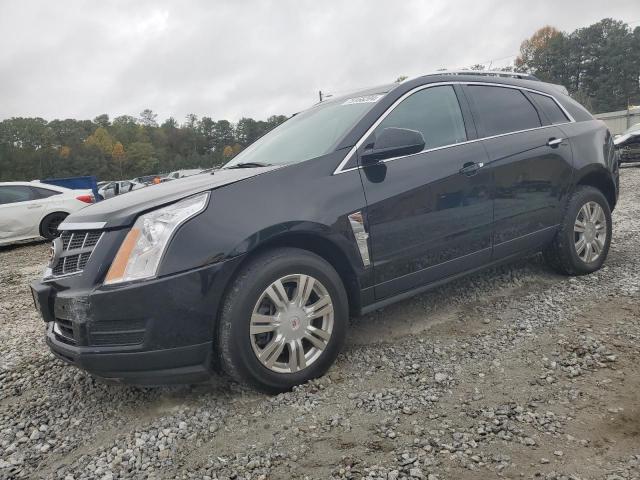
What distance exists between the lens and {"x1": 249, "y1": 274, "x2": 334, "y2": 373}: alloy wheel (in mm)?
2584

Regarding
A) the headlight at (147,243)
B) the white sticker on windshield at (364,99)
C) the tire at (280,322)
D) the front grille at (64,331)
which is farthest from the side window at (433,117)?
the front grille at (64,331)

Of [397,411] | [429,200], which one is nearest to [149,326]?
[397,411]

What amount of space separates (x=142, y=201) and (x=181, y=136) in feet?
357

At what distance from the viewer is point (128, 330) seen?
93.5 inches

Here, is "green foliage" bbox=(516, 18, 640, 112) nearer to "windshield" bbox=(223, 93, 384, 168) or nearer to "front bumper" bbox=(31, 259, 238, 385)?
"windshield" bbox=(223, 93, 384, 168)

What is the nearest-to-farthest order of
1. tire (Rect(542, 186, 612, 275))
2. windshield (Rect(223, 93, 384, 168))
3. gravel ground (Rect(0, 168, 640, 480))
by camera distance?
gravel ground (Rect(0, 168, 640, 480)) < windshield (Rect(223, 93, 384, 168)) < tire (Rect(542, 186, 612, 275))

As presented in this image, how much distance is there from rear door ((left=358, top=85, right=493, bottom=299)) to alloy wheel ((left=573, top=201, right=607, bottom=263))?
3.83 ft

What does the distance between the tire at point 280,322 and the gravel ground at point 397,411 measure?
0.13 m

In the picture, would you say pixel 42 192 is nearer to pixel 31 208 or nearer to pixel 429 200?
pixel 31 208

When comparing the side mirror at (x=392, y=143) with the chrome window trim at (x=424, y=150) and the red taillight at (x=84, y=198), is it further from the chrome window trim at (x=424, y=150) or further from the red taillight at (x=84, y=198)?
the red taillight at (x=84, y=198)

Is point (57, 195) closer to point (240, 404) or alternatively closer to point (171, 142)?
point (240, 404)

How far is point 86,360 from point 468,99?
304cm

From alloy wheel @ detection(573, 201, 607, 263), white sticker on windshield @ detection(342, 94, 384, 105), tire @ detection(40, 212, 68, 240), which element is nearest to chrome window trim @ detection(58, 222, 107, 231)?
white sticker on windshield @ detection(342, 94, 384, 105)

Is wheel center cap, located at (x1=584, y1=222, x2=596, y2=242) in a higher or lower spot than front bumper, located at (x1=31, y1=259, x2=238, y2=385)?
lower
